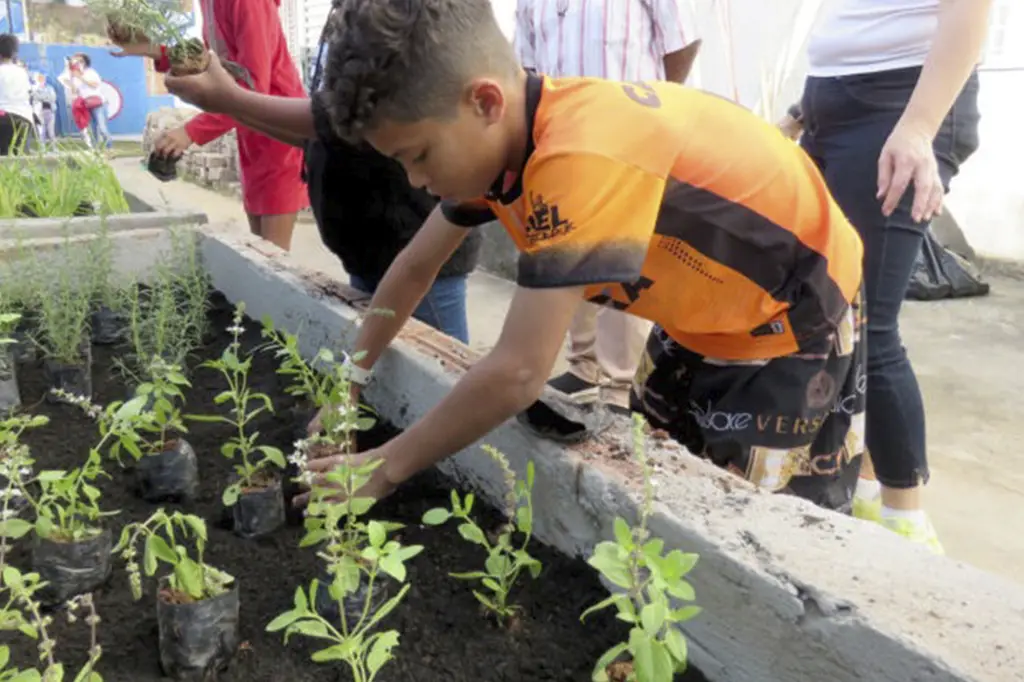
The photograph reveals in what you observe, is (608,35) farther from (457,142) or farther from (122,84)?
(122,84)

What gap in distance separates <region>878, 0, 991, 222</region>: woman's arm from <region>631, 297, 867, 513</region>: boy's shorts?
0.85 ft

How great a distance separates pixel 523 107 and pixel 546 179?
0.17m

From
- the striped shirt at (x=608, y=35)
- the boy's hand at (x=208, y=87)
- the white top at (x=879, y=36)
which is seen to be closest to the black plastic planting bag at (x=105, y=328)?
the boy's hand at (x=208, y=87)

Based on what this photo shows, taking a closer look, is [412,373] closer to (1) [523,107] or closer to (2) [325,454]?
(2) [325,454]

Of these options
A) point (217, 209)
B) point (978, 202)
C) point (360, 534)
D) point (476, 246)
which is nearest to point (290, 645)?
point (360, 534)

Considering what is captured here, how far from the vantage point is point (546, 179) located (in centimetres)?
124

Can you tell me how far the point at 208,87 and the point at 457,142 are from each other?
1157 mm

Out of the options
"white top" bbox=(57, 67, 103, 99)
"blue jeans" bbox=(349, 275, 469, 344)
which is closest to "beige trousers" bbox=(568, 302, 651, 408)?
"blue jeans" bbox=(349, 275, 469, 344)

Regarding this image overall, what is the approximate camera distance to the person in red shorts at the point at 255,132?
3006mm

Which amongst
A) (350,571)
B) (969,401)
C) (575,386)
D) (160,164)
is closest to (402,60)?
(350,571)

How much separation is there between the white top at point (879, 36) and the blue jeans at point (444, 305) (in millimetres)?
1119

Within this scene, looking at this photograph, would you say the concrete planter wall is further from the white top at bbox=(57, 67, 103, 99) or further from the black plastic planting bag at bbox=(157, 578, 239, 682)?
the white top at bbox=(57, 67, 103, 99)

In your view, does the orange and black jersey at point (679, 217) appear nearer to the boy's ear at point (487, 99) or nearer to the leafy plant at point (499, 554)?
the boy's ear at point (487, 99)

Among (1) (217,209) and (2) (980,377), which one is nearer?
(2) (980,377)
